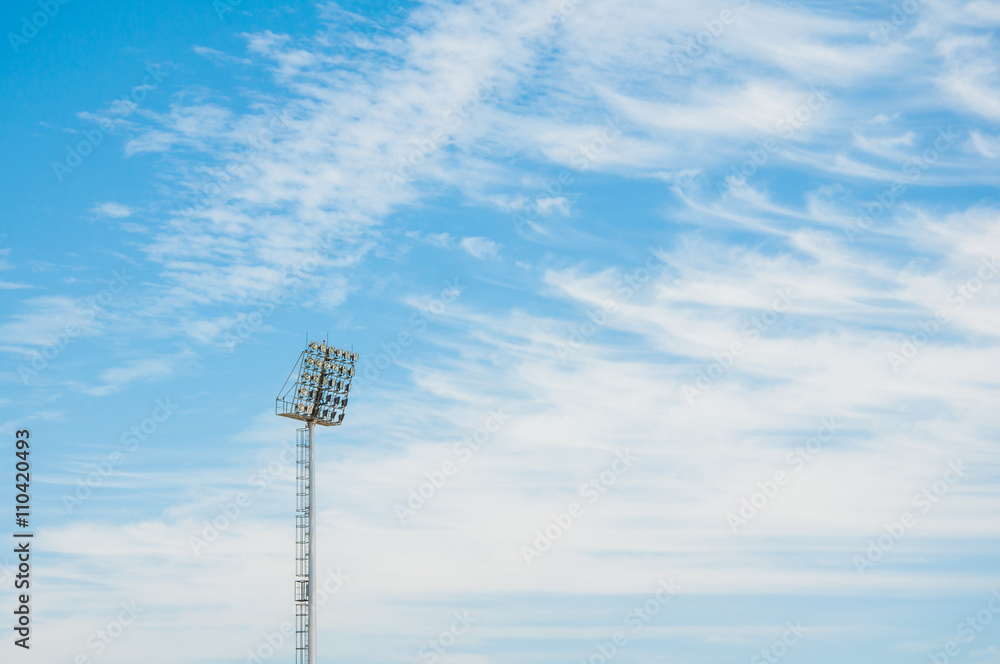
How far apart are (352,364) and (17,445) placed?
17664mm

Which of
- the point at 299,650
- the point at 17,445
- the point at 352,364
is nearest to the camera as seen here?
the point at 17,445

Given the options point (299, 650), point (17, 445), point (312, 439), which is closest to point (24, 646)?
point (17, 445)

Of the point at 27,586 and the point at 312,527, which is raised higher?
the point at 312,527

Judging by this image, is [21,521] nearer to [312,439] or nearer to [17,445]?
[17,445]

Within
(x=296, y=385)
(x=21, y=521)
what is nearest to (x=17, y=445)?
(x=21, y=521)

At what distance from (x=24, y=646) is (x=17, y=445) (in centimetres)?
843

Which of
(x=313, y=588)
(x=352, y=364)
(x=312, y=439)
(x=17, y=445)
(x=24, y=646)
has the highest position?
(x=352, y=364)

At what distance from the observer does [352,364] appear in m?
61.2

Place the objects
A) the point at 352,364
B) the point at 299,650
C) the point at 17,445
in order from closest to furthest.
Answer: the point at 17,445
the point at 299,650
the point at 352,364

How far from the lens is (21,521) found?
48719 mm

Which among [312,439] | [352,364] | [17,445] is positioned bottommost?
[17,445]

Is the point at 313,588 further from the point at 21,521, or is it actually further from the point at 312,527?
the point at 21,521

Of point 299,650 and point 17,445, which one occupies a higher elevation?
point 17,445

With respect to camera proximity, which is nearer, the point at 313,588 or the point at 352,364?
the point at 313,588
